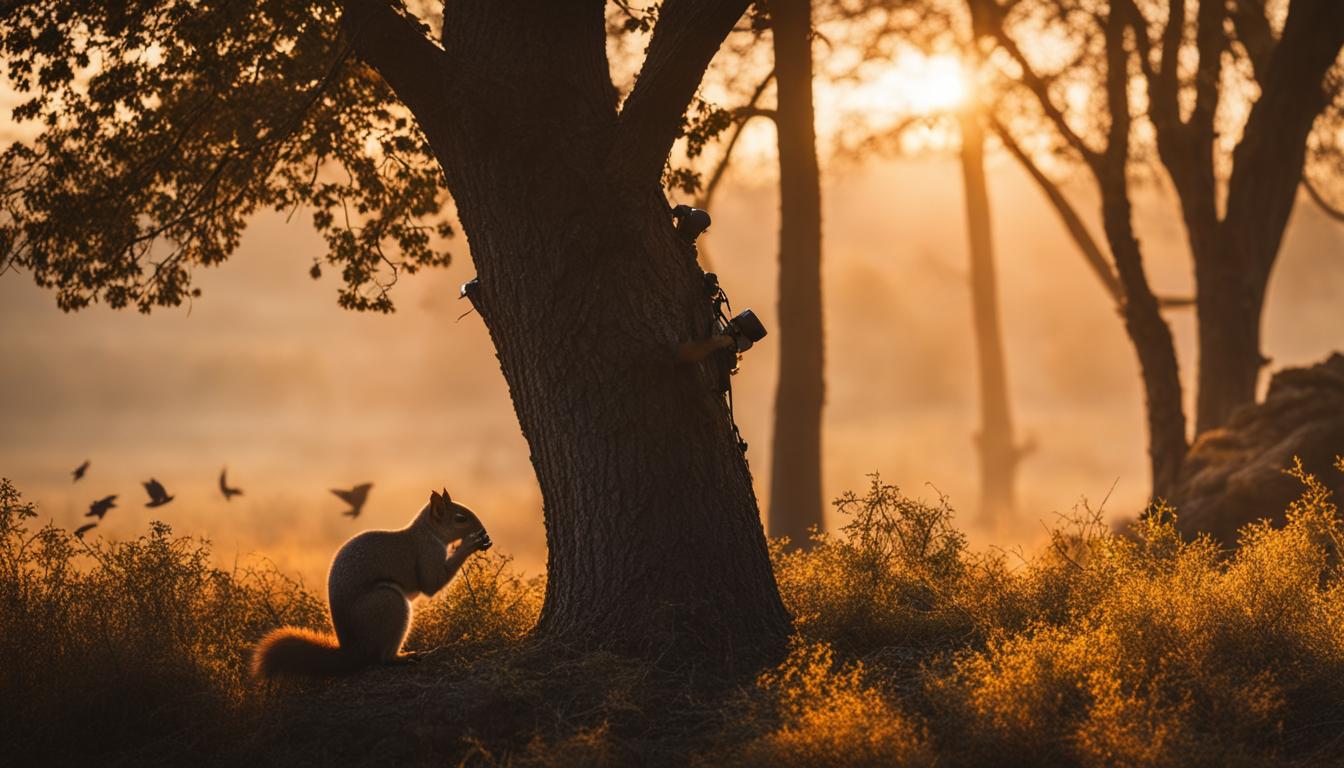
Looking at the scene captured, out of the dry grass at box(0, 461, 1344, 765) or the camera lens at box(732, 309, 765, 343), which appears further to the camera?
the camera lens at box(732, 309, 765, 343)

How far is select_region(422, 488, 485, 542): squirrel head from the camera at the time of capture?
8953 mm

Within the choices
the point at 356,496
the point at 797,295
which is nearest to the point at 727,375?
the point at 356,496

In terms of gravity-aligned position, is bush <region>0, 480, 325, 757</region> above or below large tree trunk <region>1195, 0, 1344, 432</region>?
below

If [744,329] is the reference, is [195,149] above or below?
above

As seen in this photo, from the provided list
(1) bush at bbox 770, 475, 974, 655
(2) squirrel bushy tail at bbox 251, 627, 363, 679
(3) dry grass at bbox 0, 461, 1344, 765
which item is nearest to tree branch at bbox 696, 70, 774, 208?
(1) bush at bbox 770, 475, 974, 655

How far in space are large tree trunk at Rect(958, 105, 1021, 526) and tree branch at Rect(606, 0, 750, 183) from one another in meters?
19.7

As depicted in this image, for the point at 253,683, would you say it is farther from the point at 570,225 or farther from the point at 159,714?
the point at 570,225

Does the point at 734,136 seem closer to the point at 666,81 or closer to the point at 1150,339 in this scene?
the point at 1150,339

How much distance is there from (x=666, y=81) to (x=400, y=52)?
181 cm

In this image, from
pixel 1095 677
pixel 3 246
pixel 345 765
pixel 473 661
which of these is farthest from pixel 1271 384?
pixel 3 246

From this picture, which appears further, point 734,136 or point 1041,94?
point 1041,94

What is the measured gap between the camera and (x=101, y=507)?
9586 millimetres

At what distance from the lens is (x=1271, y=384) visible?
47.9ft

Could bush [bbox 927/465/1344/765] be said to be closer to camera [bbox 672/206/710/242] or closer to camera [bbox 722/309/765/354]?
camera [bbox 722/309/765/354]
